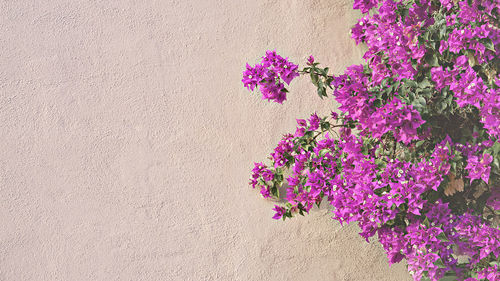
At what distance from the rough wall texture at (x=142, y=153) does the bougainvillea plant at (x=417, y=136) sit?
536 mm

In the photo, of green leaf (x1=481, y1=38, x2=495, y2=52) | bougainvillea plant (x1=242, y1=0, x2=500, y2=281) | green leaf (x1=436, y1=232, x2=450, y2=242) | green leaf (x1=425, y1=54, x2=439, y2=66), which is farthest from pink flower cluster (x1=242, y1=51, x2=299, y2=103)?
green leaf (x1=436, y1=232, x2=450, y2=242)

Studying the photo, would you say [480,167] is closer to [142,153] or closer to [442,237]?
[442,237]

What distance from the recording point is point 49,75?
281 centimetres

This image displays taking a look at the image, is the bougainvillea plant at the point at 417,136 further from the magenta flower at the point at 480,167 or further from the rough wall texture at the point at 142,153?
the rough wall texture at the point at 142,153

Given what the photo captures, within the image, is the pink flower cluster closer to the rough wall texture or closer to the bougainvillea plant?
the bougainvillea plant

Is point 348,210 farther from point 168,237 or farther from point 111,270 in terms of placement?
point 111,270

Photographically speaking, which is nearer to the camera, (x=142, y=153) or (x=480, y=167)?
(x=480, y=167)

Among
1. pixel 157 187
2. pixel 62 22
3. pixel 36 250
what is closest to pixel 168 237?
pixel 157 187

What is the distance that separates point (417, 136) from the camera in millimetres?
2117

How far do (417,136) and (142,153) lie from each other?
131cm

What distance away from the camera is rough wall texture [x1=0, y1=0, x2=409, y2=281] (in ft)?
9.07

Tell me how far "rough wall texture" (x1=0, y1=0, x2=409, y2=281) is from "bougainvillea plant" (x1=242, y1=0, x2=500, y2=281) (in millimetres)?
536

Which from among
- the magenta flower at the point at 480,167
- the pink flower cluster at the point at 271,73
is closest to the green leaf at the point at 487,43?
Result: the magenta flower at the point at 480,167

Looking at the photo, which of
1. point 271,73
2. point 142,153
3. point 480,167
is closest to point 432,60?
point 480,167
